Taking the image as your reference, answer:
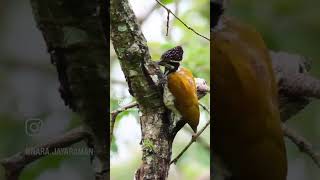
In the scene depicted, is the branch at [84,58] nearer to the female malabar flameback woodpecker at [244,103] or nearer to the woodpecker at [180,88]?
the woodpecker at [180,88]

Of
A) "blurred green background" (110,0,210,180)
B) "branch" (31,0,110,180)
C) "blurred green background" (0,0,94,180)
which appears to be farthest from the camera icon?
"blurred green background" (110,0,210,180)

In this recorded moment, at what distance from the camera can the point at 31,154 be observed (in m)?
1.99

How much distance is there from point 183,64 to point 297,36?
459 millimetres

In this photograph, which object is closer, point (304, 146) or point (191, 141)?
point (191, 141)

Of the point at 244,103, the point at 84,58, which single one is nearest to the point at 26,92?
the point at 84,58

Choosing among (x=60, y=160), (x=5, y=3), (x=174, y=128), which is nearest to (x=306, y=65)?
(x=174, y=128)

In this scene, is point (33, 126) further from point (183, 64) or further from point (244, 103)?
point (244, 103)

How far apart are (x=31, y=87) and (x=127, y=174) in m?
0.45

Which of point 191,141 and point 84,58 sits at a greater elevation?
point 84,58

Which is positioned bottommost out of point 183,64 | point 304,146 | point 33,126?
point 304,146

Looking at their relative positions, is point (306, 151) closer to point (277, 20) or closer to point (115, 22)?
point (277, 20)

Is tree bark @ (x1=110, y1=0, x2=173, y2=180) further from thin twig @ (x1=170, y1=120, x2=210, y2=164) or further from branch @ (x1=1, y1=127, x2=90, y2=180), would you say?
branch @ (x1=1, y1=127, x2=90, y2=180)

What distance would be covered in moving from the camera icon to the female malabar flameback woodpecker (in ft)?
2.04

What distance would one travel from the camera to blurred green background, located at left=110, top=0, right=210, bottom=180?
6.67ft
